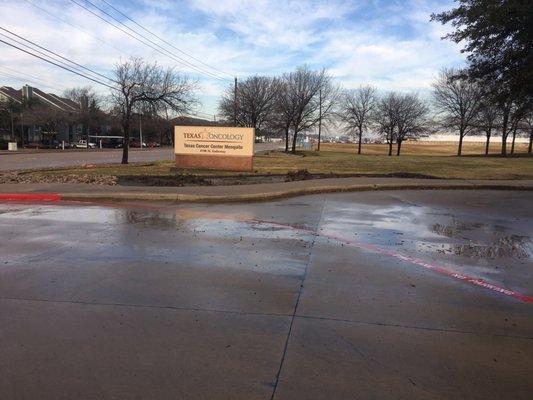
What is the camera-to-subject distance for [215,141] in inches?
1015

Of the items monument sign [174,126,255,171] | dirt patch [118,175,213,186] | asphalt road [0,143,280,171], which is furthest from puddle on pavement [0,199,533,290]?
asphalt road [0,143,280,171]

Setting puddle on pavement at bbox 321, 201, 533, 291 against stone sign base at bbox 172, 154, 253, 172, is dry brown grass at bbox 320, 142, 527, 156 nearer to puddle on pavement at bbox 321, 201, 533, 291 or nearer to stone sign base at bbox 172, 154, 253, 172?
stone sign base at bbox 172, 154, 253, 172

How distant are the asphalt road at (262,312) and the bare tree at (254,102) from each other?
56184mm

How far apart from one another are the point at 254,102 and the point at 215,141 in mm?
41172

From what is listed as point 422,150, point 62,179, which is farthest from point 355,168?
point 422,150

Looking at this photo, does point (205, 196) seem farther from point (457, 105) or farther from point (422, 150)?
point (422, 150)

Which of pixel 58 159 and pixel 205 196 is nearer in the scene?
pixel 205 196

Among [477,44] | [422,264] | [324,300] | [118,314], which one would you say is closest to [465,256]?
[422,264]

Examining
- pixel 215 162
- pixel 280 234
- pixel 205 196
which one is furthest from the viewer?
pixel 215 162

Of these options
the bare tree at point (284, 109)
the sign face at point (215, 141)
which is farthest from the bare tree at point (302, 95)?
the sign face at point (215, 141)

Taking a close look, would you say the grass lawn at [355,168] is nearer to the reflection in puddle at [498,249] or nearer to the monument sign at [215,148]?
the monument sign at [215,148]

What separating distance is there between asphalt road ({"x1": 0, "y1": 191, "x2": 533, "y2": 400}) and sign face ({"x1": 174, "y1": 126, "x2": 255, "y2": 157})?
15497mm

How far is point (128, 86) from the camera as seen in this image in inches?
1254

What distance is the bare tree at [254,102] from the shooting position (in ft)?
214
